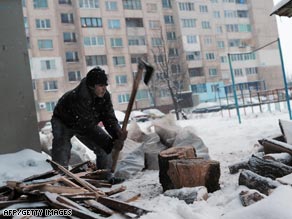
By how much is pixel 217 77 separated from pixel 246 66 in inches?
146

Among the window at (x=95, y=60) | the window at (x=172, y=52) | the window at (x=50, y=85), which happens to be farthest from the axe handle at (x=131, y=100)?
the window at (x=172, y=52)

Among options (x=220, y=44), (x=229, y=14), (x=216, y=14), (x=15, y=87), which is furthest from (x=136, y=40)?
(x=15, y=87)

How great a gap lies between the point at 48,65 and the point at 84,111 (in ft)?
104

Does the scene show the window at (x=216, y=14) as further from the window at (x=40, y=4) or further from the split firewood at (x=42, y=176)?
the split firewood at (x=42, y=176)

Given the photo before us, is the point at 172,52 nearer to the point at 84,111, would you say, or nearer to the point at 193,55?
the point at 193,55

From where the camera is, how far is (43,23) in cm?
3419

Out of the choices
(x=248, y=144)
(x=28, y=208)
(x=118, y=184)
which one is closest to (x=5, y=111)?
(x=118, y=184)

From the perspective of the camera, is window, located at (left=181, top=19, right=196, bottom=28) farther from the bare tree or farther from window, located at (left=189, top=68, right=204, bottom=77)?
window, located at (left=189, top=68, right=204, bottom=77)

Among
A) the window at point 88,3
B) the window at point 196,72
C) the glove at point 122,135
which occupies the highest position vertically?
the window at point 88,3

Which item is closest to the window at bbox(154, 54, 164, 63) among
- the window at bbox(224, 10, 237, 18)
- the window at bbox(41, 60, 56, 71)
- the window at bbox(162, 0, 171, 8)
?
the window at bbox(162, 0, 171, 8)

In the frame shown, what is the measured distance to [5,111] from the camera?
15.4ft

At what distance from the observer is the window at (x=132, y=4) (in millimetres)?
38562

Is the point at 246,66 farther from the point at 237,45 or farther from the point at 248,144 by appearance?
the point at 248,144

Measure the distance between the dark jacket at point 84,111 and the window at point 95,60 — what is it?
32518 millimetres
